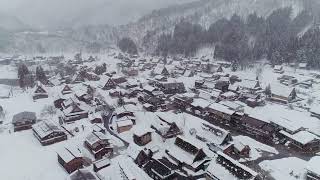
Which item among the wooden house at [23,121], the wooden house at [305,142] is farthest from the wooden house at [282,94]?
the wooden house at [23,121]

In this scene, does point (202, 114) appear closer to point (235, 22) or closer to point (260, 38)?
point (260, 38)

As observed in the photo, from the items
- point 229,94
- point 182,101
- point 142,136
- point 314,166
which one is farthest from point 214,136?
point 229,94

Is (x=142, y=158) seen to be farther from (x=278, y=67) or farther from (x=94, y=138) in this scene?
(x=278, y=67)

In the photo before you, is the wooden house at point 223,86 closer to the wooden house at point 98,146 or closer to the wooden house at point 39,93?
the wooden house at point 98,146

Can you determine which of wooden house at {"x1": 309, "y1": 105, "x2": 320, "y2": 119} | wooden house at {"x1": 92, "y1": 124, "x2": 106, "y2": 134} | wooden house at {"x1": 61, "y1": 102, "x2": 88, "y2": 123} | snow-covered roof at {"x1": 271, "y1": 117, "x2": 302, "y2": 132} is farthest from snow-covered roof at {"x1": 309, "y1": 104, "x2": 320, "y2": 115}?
wooden house at {"x1": 61, "y1": 102, "x2": 88, "y2": 123}

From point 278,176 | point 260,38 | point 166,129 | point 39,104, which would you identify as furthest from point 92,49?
point 278,176

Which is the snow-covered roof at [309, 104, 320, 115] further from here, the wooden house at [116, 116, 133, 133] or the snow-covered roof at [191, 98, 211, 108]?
the wooden house at [116, 116, 133, 133]
